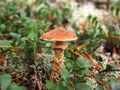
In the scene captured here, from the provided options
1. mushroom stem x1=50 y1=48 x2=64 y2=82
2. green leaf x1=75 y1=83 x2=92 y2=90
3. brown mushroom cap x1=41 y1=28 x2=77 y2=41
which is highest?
→ brown mushroom cap x1=41 y1=28 x2=77 y2=41

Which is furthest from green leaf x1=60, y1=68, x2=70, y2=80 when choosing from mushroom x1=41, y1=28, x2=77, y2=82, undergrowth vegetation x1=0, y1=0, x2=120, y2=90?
mushroom x1=41, y1=28, x2=77, y2=82

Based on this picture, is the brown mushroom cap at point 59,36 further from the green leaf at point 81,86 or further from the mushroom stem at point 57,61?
the green leaf at point 81,86

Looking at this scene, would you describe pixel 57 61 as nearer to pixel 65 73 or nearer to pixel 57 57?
pixel 57 57

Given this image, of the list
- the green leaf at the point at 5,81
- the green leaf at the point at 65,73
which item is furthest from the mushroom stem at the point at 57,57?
the green leaf at the point at 5,81

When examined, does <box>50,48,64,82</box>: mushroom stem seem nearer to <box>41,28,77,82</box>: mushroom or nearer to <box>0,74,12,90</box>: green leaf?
<box>41,28,77,82</box>: mushroom

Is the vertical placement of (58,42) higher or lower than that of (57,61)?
higher

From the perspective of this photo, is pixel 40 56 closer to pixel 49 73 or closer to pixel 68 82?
pixel 49 73

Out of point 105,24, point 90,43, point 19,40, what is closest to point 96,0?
point 105,24

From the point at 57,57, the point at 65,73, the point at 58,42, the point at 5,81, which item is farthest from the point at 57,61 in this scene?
the point at 5,81
